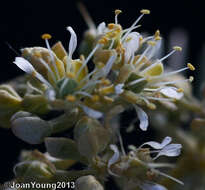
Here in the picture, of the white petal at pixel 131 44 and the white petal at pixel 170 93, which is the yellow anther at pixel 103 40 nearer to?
the white petal at pixel 131 44

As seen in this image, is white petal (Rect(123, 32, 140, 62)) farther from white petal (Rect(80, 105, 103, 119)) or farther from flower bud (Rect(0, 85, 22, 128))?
flower bud (Rect(0, 85, 22, 128))

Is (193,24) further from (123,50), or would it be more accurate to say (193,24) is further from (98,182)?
(98,182)

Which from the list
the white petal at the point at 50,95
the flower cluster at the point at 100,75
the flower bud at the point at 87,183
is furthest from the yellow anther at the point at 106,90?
the flower bud at the point at 87,183

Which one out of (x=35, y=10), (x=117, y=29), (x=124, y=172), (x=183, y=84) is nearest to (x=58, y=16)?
(x=35, y=10)

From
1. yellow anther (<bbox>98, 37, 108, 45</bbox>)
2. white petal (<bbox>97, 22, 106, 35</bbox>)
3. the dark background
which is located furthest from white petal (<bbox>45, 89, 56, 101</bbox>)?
the dark background

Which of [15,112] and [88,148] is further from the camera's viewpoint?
[15,112]
